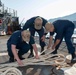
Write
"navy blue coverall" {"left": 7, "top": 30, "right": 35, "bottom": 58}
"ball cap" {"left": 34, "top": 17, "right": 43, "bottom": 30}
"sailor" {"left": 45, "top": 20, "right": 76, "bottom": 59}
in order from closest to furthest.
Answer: "navy blue coverall" {"left": 7, "top": 30, "right": 35, "bottom": 58}
"ball cap" {"left": 34, "top": 17, "right": 43, "bottom": 30}
"sailor" {"left": 45, "top": 20, "right": 76, "bottom": 59}

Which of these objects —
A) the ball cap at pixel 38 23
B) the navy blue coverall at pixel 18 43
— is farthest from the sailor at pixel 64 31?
the navy blue coverall at pixel 18 43

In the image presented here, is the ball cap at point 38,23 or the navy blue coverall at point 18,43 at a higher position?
the ball cap at point 38,23

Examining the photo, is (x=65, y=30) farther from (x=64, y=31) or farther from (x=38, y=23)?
(x=38, y=23)

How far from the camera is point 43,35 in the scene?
7293mm

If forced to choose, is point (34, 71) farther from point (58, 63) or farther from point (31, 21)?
point (31, 21)

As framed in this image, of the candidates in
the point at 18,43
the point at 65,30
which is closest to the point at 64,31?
the point at 65,30

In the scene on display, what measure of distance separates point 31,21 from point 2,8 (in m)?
23.5

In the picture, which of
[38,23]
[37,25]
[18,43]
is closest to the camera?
[18,43]

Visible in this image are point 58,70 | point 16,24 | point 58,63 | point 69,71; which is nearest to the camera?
point 69,71

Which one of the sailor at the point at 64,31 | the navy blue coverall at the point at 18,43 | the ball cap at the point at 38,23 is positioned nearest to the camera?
the navy blue coverall at the point at 18,43

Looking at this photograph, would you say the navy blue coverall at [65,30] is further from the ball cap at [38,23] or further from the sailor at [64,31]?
the ball cap at [38,23]

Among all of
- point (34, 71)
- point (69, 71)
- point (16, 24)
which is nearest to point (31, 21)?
point (34, 71)

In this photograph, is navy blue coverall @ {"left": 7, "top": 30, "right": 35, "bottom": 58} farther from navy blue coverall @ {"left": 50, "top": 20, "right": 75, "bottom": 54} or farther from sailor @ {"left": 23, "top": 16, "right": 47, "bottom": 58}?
navy blue coverall @ {"left": 50, "top": 20, "right": 75, "bottom": 54}

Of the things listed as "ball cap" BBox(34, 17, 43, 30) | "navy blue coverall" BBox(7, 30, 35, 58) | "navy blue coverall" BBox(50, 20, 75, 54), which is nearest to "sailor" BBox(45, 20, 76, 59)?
"navy blue coverall" BBox(50, 20, 75, 54)
